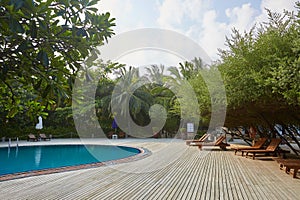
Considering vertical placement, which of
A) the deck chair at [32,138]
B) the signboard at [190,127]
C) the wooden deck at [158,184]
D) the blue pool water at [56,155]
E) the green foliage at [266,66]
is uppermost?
the green foliage at [266,66]

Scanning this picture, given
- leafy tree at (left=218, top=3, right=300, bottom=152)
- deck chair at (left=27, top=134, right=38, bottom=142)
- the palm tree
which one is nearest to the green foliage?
leafy tree at (left=218, top=3, right=300, bottom=152)

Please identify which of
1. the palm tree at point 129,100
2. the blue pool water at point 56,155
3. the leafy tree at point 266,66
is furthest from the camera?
the palm tree at point 129,100

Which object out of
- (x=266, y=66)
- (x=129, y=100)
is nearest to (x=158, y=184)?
(x=266, y=66)

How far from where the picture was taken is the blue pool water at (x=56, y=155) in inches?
489

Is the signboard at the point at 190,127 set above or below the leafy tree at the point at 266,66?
below

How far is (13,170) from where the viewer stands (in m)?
11.0

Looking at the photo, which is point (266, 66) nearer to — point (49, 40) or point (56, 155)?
point (49, 40)

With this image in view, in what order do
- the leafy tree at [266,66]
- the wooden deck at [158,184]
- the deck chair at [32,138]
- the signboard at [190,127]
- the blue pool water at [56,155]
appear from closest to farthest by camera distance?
the wooden deck at [158,184]
the leafy tree at [266,66]
the blue pool water at [56,155]
the deck chair at [32,138]
the signboard at [190,127]

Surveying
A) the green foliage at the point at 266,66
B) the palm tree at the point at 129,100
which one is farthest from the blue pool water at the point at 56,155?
the palm tree at the point at 129,100

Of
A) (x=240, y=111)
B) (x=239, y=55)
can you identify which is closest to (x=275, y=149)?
(x=240, y=111)

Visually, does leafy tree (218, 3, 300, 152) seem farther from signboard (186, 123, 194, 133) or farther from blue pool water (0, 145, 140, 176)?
signboard (186, 123, 194, 133)

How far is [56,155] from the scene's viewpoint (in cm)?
1566

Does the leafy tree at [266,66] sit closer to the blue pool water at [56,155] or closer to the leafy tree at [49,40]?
the leafy tree at [49,40]

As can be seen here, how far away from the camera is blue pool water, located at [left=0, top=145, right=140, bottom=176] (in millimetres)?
12414
